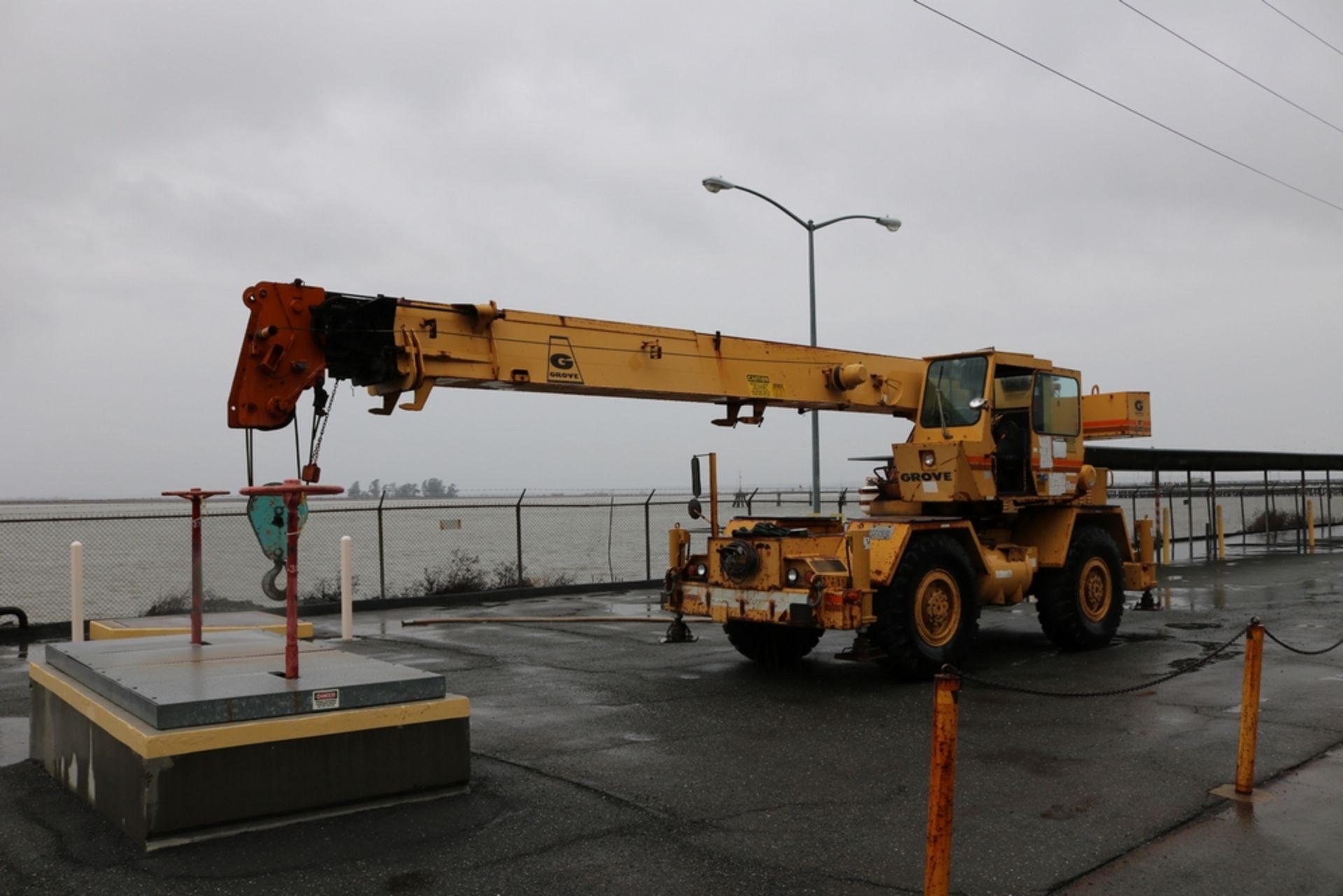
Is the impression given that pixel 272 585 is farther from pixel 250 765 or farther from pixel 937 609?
pixel 937 609

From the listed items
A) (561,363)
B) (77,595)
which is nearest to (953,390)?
(561,363)

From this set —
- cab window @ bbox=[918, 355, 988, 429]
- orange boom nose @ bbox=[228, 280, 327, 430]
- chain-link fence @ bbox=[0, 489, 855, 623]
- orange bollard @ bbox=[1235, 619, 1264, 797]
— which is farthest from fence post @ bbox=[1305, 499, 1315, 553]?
orange boom nose @ bbox=[228, 280, 327, 430]

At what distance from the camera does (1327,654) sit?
1162cm

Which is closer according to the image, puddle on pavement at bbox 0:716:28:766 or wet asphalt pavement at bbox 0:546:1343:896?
wet asphalt pavement at bbox 0:546:1343:896

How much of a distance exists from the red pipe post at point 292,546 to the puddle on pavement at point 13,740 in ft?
8.70

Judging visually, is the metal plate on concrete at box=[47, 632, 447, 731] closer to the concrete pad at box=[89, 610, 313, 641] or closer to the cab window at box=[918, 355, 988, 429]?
the concrete pad at box=[89, 610, 313, 641]

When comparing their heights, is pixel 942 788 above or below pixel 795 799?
above

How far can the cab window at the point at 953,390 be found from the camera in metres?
11.8

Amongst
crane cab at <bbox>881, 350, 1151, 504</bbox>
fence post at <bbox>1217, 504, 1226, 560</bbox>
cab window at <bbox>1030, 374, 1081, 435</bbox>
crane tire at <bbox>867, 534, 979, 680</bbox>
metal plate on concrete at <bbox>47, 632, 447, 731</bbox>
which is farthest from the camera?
fence post at <bbox>1217, 504, 1226, 560</bbox>

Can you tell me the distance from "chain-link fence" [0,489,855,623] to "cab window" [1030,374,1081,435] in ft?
13.3

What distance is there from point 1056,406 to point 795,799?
7.27 m

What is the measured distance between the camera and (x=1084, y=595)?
12.6 metres

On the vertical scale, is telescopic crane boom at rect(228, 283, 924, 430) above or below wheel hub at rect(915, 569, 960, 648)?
above

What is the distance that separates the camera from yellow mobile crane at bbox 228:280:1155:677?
26.1 ft
